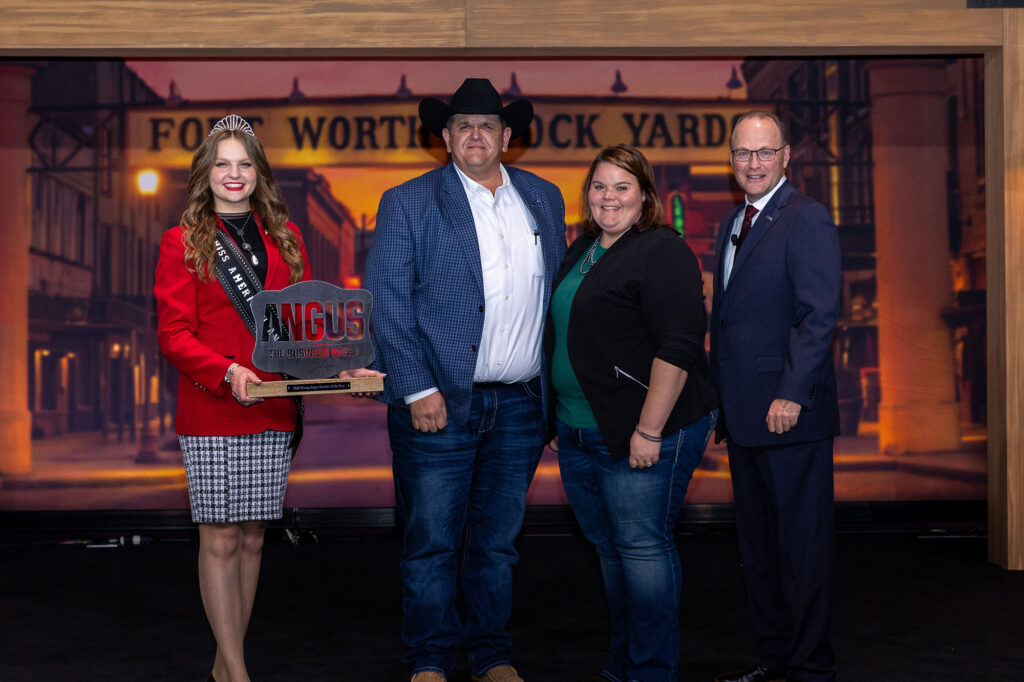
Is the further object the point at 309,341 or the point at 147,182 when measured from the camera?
the point at 147,182

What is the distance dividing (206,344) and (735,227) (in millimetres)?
1638

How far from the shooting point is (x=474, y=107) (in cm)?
292

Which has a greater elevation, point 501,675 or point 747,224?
Result: point 747,224

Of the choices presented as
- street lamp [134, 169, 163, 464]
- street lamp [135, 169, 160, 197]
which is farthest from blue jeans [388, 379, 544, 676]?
street lamp [135, 169, 160, 197]

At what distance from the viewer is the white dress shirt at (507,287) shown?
288 cm

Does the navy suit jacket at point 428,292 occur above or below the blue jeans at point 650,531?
above

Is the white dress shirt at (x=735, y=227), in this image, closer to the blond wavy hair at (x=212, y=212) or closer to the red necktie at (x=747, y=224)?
the red necktie at (x=747, y=224)

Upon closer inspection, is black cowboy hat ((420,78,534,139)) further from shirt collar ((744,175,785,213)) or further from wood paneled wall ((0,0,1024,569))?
wood paneled wall ((0,0,1024,569))

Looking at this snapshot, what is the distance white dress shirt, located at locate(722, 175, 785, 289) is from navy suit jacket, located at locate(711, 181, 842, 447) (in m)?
0.02

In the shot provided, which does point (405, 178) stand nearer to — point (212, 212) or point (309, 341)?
point (212, 212)

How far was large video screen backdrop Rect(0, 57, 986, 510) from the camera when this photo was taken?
18.9 ft

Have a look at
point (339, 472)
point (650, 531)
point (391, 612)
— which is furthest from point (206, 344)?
point (339, 472)

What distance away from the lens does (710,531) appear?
5609 mm

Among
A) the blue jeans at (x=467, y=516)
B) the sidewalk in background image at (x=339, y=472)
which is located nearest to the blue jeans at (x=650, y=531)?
the blue jeans at (x=467, y=516)
